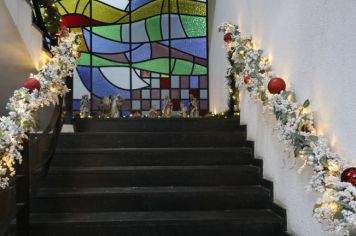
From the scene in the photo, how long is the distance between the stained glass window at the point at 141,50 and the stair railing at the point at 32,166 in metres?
3.90

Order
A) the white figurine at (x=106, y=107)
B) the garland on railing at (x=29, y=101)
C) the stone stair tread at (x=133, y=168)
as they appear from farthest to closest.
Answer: the white figurine at (x=106, y=107)
the stone stair tread at (x=133, y=168)
the garland on railing at (x=29, y=101)

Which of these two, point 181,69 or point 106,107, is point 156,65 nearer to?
point 181,69

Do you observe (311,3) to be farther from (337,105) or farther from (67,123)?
(67,123)

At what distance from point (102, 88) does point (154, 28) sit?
140cm

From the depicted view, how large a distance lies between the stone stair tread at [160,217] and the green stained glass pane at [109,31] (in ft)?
15.8

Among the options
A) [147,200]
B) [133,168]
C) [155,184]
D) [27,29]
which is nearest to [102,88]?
[27,29]

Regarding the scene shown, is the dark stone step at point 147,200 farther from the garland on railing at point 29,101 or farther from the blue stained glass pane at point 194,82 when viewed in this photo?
the blue stained glass pane at point 194,82

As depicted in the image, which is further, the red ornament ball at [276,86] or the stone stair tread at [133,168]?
the stone stair tread at [133,168]

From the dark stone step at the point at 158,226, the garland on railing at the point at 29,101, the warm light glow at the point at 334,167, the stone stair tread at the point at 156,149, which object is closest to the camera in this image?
the warm light glow at the point at 334,167

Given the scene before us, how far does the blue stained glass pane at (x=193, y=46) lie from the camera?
298 inches


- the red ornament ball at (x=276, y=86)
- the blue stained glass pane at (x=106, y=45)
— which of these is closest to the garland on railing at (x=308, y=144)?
the red ornament ball at (x=276, y=86)

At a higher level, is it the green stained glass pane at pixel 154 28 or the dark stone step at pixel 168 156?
the green stained glass pane at pixel 154 28

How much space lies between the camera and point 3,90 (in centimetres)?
556

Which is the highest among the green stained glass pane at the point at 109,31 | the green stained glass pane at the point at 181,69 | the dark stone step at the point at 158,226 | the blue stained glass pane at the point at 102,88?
the green stained glass pane at the point at 109,31
